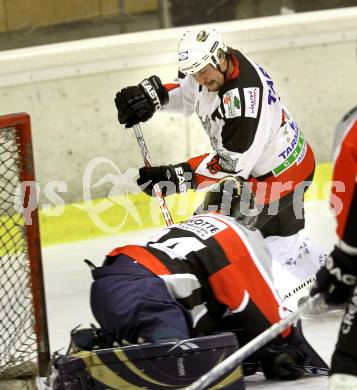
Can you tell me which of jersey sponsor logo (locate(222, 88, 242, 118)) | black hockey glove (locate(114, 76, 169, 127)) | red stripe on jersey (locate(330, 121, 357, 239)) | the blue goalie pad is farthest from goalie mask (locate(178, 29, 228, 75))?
red stripe on jersey (locate(330, 121, 357, 239))

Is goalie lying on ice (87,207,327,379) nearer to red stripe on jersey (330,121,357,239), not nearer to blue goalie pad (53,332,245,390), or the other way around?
blue goalie pad (53,332,245,390)

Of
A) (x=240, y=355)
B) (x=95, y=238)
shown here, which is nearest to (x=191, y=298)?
(x=240, y=355)

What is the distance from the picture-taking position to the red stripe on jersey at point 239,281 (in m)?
3.44

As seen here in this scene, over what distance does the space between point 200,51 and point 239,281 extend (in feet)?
3.87

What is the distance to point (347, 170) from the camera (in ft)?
9.10

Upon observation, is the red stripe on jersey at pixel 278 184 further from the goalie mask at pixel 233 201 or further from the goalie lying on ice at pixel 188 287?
the goalie lying on ice at pixel 188 287

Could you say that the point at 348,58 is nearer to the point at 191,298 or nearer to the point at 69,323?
the point at 69,323

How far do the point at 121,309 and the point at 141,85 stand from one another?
155 cm

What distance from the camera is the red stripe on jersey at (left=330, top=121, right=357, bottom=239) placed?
277 cm

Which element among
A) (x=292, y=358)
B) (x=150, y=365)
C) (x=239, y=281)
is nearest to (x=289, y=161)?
(x=292, y=358)

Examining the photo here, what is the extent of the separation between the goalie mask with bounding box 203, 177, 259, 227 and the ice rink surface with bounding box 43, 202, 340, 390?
0.26 m

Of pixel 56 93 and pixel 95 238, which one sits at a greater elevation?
pixel 56 93

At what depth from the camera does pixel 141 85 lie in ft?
15.5

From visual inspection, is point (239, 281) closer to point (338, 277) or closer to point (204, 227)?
point (204, 227)
